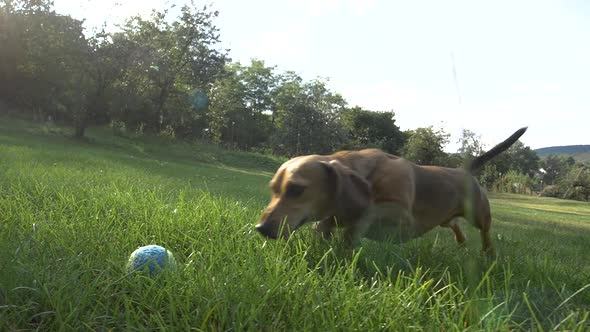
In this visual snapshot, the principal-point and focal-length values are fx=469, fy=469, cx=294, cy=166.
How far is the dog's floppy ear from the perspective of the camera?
3.06 metres

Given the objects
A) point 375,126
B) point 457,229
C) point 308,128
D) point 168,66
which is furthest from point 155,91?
point 457,229

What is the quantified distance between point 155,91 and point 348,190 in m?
29.7

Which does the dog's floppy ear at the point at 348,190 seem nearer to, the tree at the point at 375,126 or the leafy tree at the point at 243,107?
the leafy tree at the point at 243,107

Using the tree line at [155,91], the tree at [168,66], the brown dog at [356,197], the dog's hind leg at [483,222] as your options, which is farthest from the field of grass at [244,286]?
the tree at [168,66]

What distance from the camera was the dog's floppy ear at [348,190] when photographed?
3.06 m

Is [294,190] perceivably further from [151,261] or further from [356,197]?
[151,261]

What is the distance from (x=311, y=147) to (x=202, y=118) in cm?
1523

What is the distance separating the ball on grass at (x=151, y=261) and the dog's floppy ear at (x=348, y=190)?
122cm

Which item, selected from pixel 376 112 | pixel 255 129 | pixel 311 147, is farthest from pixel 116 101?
pixel 376 112

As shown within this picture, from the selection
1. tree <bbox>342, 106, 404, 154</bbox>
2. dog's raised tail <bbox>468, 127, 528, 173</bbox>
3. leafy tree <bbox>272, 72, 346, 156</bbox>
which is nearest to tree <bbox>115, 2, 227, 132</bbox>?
leafy tree <bbox>272, 72, 346, 156</bbox>

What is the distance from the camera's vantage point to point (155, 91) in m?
30.8

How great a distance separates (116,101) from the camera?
1135 inches

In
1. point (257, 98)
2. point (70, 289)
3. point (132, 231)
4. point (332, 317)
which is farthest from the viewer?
point (257, 98)

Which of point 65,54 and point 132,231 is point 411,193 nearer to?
point 132,231
